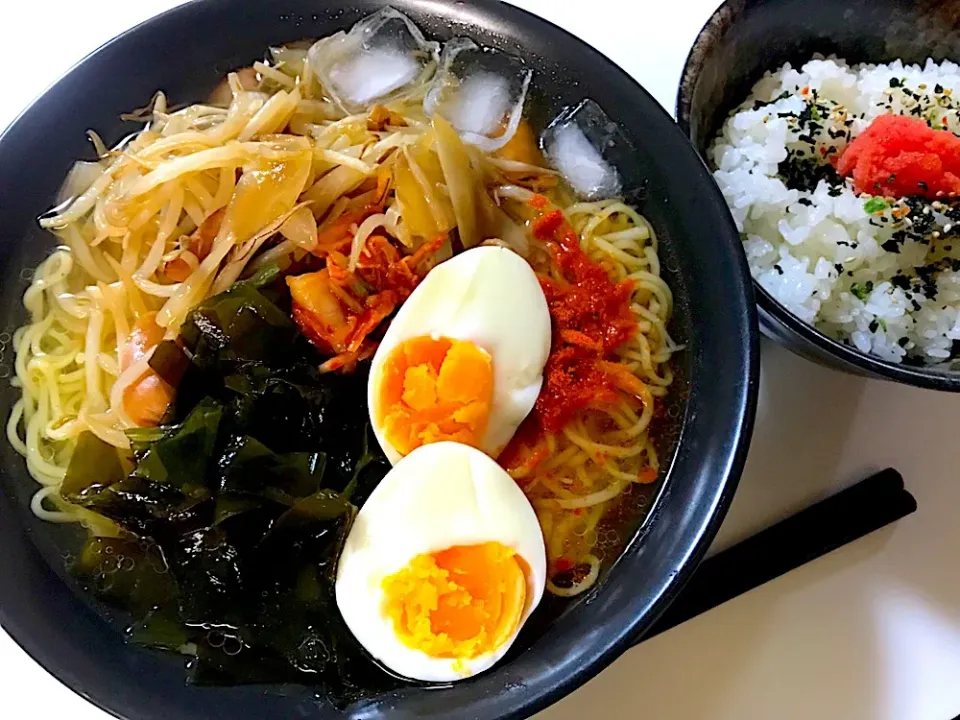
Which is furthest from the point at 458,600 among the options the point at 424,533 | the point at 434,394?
the point at 434,394

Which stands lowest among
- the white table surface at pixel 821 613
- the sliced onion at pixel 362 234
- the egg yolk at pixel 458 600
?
the white table surface at pixel 821 613

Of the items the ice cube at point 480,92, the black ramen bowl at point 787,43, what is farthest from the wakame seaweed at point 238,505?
the black ramen bowl at point 787,43

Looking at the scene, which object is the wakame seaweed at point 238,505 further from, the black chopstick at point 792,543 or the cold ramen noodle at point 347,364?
the black chopstick at point 792,543

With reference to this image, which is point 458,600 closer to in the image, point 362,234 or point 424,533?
point 424,533

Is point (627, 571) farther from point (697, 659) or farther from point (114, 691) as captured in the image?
point (114, 691)

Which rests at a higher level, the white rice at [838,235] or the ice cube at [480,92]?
the ice cube at [480,92]

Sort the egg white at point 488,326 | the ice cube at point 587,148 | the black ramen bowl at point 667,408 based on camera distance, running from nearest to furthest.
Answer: the black ramen bowl at point 667,408, the egg white at point 488,326, the ice cube at point 587,148

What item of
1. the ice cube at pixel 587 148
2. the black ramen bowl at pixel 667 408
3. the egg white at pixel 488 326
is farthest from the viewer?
the ice cube at pixel 587 148

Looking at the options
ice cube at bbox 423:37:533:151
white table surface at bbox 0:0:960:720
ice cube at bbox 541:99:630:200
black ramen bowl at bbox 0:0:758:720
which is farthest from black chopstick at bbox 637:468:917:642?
ice cube at bbox 423:37:533:151
